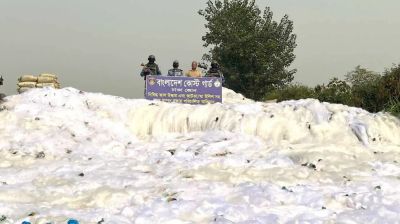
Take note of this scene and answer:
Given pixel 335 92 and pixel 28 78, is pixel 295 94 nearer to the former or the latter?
pixel 335 92

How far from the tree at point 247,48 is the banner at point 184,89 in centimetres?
1943

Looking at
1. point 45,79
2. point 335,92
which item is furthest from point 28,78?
point 335,92

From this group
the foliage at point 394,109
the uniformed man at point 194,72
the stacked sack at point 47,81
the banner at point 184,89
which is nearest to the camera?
the foliage at point 394,109

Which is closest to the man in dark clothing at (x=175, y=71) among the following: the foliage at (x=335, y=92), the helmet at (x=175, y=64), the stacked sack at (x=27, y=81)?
the helmet at (x=175, y=64)

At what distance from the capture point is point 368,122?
569 inches

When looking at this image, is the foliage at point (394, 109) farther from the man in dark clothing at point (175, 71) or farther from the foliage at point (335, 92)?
the man in dark clothing at point (175, 71)

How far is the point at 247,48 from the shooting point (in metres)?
38.1

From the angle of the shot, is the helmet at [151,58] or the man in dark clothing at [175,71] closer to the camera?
the man in dark clothing at [175,71]

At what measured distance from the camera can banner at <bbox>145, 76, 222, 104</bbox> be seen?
1831 cm

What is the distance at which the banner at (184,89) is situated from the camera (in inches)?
721

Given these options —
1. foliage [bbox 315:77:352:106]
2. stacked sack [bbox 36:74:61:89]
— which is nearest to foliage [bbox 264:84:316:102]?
foliage [bbox 315:77:352:106]

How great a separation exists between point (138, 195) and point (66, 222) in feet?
5.73

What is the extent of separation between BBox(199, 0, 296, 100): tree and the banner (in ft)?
63.7

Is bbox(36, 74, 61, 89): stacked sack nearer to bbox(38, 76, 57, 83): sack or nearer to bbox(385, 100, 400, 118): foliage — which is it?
bbox(38, 76, 57, 83): sack
